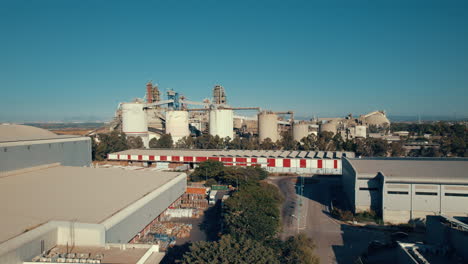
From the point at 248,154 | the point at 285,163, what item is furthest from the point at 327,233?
the point at 248,154

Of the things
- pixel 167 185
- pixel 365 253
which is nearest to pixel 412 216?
pixel 365 253

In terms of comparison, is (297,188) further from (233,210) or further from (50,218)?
(50,218)

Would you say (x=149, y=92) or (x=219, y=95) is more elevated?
(x=149, y=92)

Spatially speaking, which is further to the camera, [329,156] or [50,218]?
[329,156]

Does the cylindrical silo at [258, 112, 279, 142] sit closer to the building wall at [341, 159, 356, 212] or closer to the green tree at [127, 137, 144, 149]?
the green tree at [127, 137, 144, 149]

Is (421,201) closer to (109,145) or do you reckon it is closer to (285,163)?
(285,163)

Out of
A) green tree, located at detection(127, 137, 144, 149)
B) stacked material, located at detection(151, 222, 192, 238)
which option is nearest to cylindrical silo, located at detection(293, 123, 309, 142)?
green tree, located at detection(127, 137, 144, 149)

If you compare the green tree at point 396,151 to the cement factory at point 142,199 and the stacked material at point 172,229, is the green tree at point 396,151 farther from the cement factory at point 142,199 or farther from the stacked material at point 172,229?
the stacked material at point 172,229

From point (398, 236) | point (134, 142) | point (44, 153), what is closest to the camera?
point (398, 236)
